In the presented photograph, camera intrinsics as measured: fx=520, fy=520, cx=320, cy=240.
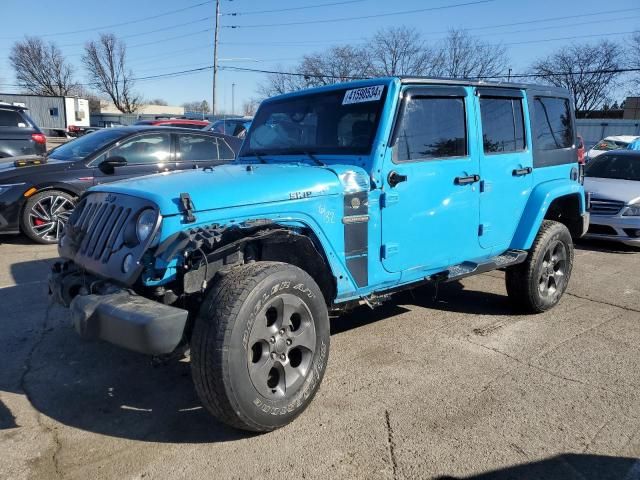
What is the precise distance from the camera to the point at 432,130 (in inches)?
151

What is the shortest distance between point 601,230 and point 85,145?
7954 millimetres

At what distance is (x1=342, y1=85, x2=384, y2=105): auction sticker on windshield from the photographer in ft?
11.8

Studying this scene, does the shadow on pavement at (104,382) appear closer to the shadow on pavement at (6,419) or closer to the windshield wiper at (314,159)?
the shadow on pavement at (6,419)

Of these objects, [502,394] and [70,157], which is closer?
[502,394]

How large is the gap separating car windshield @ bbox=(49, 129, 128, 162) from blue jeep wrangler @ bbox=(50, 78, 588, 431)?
3.86 m

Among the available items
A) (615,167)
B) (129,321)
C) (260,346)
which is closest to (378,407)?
(260,346)

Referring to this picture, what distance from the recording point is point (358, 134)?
3.62 meters

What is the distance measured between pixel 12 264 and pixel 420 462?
5524 millimetres

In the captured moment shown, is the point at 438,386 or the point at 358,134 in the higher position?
the point at 358,134

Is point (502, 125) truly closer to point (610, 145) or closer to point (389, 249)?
point (389, 249)

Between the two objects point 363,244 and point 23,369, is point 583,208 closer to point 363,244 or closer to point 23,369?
point 363,244

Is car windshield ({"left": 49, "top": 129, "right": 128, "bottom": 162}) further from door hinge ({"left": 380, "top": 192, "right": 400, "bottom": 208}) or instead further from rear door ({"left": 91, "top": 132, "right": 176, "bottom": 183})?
door hinge ({"left": 380, "top": 192, "right": 400, "bottom": 208})

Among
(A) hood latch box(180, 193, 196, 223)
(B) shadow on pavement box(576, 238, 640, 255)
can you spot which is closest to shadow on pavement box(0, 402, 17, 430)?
(A) hood latch box(180, 193, 196, 223)

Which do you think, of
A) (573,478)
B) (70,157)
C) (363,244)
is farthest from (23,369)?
(70,157)
